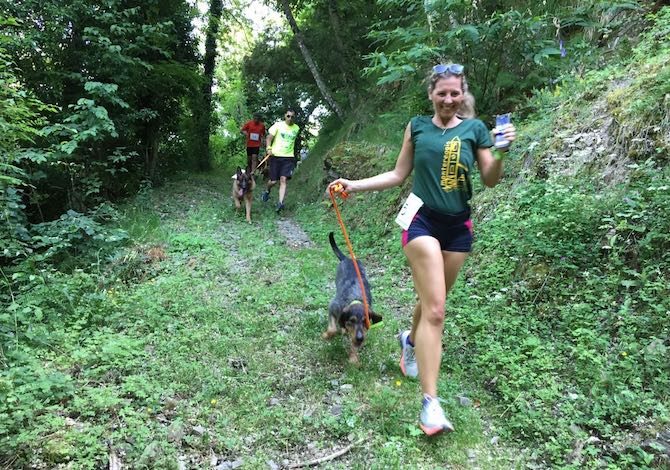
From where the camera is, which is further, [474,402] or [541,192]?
[541,192]

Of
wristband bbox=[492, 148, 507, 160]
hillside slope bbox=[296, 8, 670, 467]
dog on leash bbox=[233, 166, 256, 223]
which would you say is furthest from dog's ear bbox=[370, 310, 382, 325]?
dog on leash bbox=[233, 166, 256, 223]

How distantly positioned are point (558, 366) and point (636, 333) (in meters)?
0.61

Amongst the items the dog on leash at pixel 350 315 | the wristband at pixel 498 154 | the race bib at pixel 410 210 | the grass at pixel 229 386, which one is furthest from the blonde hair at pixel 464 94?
the grass at pixel 229 386

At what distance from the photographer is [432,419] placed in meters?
2.96

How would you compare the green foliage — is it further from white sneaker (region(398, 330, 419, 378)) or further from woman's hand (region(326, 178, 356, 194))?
white sneaker (region(398, 330, 419, 378))

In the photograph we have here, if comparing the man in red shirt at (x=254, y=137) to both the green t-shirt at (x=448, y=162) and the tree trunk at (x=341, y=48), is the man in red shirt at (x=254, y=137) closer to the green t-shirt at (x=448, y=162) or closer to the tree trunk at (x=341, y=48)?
the tree trunk at (x=341, y=48)

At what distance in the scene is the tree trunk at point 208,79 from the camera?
1573 cm

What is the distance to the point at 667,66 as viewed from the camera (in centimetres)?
497

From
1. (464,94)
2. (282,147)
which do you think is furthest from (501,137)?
(282,147)

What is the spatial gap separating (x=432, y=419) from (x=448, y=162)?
1684mm

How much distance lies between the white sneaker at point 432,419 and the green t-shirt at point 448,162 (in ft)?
4.18

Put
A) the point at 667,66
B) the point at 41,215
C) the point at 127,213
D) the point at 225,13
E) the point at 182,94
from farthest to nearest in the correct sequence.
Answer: the point at 225,13 < the point at 182,94 < the point at 127,213 < the point at 41,215 < the point at 667,66

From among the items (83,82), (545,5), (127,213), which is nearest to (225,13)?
(83,82)

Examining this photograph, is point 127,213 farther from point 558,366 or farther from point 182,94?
point 558,366
